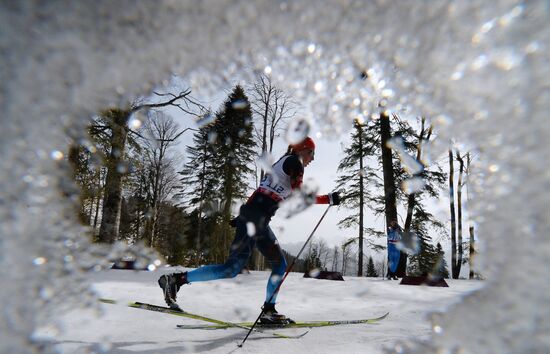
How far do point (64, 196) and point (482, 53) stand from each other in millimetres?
956

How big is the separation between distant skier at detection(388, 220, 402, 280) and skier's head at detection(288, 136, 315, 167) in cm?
710

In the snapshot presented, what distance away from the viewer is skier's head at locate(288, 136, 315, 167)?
274 cm

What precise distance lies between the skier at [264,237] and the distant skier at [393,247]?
7095mm

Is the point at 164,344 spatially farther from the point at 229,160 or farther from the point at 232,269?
the point at 229,160

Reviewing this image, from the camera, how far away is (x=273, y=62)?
964 mm

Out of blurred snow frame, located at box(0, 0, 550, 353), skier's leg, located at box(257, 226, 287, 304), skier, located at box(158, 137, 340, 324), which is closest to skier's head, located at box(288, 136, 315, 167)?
skier, located at box(158, 137, 340, 324)

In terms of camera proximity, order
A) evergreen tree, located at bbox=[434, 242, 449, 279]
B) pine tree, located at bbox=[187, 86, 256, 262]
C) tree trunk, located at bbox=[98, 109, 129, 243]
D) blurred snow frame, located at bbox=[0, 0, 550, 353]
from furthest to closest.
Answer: pine tree, located at bbox=[187, 86, 256, 262]
evergreen tree, located at bbox=[434, 242, 449, 279]
tree trunk, located at bbox=[98, 109, 129, 243]
blurred snow frame, located at bbox=[0, 0, 550, 353]

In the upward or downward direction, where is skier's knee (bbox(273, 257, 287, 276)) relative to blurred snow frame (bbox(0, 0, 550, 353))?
downward

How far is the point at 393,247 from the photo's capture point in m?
9.13

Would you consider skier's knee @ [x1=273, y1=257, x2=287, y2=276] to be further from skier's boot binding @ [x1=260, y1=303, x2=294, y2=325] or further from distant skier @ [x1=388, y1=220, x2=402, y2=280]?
distant skier @ [x1=388, y1=220, x2=402, y2=280]

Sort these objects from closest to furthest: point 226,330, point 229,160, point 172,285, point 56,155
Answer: point 56,155, point 226,330, point 172,285, point 229,160

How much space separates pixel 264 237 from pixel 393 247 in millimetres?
7454

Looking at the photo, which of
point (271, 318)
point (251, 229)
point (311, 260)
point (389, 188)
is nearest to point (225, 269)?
point (251, 229)

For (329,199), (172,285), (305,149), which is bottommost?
(172,285)
